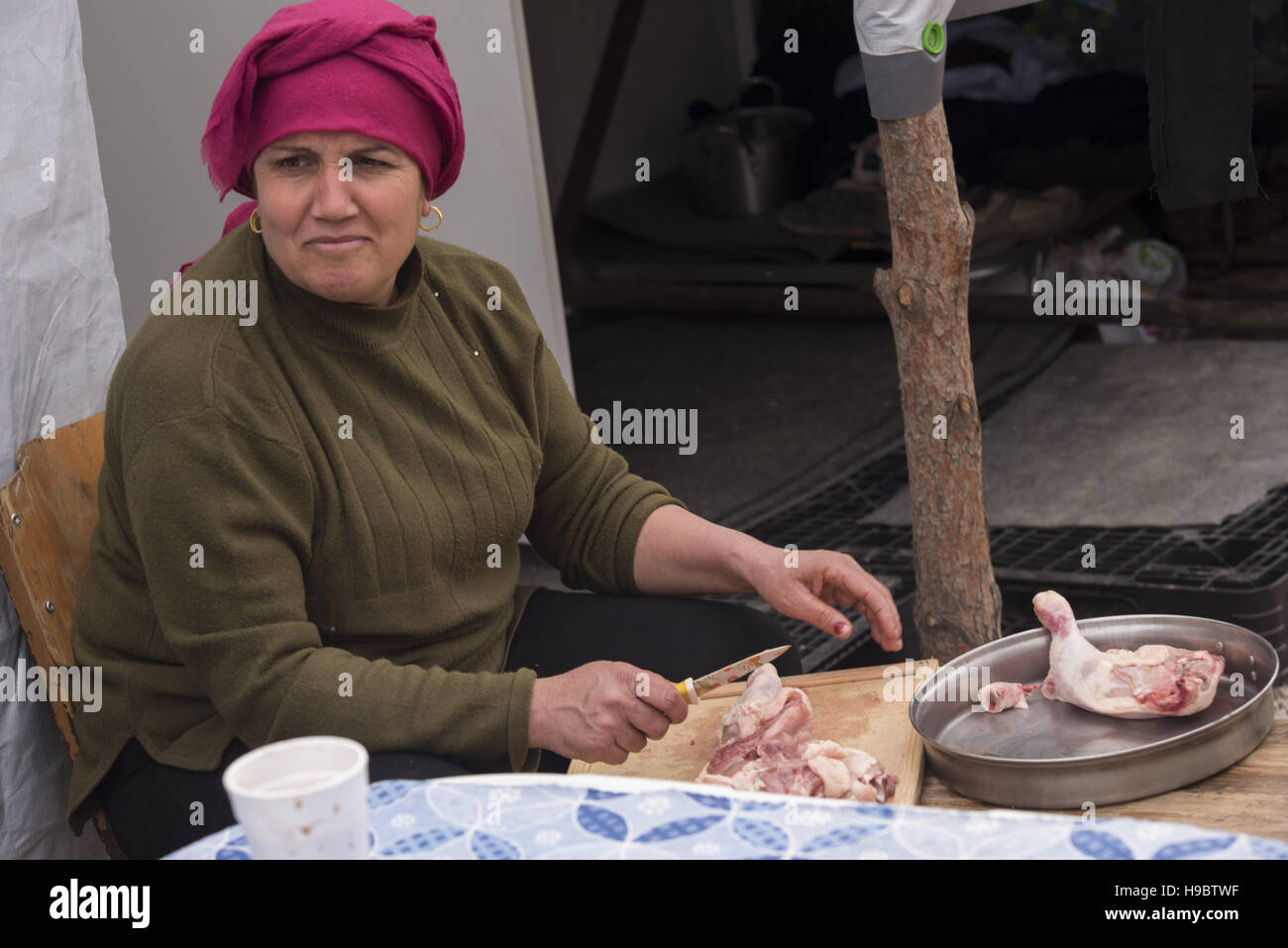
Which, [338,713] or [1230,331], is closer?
[338,713]

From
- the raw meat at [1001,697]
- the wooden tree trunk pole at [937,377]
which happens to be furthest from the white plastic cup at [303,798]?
the wooden tree trunk pole at [937,377]

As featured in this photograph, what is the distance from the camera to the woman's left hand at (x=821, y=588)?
2.28 m

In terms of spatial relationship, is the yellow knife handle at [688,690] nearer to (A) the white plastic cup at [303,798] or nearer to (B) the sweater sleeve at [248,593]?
(B) the sweater sleeve at [248,593]

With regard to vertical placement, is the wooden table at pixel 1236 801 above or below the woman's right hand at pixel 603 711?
below

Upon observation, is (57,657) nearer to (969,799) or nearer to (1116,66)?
(969,799)

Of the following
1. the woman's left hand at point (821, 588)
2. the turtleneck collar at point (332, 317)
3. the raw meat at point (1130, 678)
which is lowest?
the raw meat at point (1130, 678)

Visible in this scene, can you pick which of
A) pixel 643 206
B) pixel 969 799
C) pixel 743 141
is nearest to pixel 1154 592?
pixel 969 799

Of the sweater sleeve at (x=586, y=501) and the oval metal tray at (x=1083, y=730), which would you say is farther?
the sweater sleeve at (x=586, y=501)

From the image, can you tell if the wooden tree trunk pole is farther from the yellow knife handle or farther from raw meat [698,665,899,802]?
the yellow knife handle

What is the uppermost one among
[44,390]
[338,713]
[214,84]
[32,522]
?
[214,84]

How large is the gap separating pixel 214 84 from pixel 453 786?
313 cm

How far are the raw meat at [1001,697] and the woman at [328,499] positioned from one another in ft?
0.56

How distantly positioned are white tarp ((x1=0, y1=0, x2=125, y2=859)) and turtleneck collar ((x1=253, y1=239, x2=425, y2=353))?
543 millimetres

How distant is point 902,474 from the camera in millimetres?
4805
